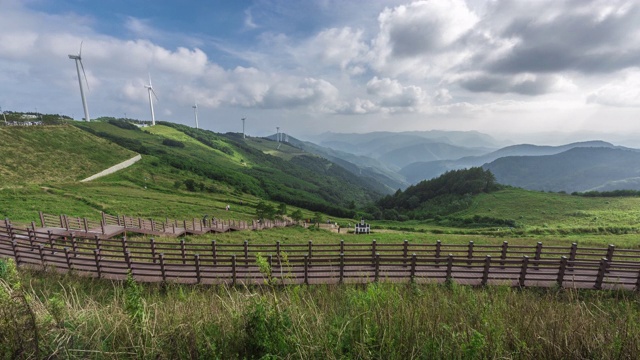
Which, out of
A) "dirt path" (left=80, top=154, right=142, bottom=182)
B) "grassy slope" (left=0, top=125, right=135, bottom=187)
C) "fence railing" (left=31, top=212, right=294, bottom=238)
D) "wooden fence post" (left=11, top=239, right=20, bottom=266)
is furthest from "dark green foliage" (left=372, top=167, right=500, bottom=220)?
"wooden fence post" (left=11, top=239, right=20, bottom=266)

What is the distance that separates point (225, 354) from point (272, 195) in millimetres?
112000

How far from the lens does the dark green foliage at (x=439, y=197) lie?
8795cm

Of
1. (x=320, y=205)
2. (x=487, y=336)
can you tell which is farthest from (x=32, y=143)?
(x=487, y=336)

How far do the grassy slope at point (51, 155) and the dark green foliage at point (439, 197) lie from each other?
79.5m

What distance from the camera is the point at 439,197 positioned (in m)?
106

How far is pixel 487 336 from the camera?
155 inches

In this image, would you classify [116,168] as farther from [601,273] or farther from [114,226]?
[601,273]

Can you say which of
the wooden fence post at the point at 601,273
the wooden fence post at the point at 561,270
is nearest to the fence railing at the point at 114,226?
the wooden fence post at the point at 561,270

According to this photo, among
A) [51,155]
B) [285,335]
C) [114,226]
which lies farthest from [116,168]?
[285,335]

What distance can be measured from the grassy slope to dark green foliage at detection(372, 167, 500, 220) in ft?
261

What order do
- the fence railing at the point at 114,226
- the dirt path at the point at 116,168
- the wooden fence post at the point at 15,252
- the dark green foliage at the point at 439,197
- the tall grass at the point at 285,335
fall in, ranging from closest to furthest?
the tall grass at the point at 285,335, the wooden fence post at the point at 15,252, the fence railing at the point at 114,226, the dirt path at the point at 116,168, the dark green foliage at the point at 439,197

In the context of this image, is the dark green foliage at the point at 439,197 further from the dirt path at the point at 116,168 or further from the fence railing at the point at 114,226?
the dirt path at the point at 116,168

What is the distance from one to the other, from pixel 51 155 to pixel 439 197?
11500cm

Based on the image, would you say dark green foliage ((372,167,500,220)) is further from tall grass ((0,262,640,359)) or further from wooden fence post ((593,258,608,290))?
tall grass ((0,262,640,359))
